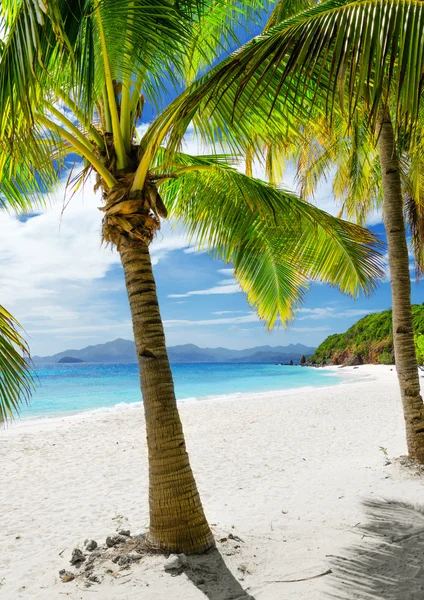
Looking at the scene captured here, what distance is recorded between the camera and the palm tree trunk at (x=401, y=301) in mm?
6328

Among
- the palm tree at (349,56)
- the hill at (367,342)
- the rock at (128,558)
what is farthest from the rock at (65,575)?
the hill at (367,342)

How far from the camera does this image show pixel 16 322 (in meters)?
3.71

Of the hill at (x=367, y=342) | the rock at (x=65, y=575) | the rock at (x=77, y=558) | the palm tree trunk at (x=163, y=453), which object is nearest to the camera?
the rock at (x=65, y=575)

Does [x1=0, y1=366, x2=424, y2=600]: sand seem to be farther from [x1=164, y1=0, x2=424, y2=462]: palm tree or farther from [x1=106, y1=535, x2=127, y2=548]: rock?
[x1=164, y1=0, x2=424, y2=462]: palm tree

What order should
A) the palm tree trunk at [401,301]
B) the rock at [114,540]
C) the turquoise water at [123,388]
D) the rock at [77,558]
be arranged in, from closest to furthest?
1. the rock at [77,558]
2. the rock at [114,540]
3. the palm tree trunk at [401,301]
4. the turquoise water at [123,388]

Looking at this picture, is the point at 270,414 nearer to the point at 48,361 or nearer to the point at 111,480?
the point at 111,480

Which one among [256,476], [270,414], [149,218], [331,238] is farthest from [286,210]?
[270,414]

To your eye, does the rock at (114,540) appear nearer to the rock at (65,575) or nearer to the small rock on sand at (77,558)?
the small rock on sand at (77,558)

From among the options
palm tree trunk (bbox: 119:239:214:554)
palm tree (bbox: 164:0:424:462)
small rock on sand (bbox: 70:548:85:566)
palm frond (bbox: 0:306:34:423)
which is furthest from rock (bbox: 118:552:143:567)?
palm tree (bbox: 164:0:424:462)

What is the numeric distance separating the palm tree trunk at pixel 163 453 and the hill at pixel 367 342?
36.9 m

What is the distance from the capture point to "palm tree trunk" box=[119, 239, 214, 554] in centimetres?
413

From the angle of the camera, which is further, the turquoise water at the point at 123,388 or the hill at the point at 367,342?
the hill at the point at 367,342

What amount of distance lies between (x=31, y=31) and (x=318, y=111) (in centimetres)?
246

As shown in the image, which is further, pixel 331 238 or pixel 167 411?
pixel 331 238
